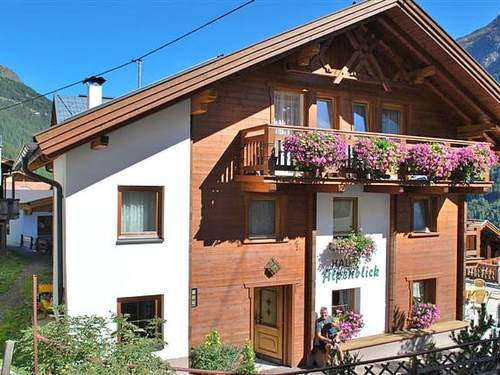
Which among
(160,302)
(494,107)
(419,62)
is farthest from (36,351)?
(494,107)

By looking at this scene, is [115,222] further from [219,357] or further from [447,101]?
[447,101]

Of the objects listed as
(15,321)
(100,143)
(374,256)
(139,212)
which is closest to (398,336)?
(374,256)

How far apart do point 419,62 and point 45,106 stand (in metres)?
84.0

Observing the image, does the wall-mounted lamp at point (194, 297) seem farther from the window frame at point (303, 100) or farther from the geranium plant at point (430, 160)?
the geranium plant at point (430, 160)

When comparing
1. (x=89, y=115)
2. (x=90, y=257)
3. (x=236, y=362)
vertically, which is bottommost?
(x=236, y=362)

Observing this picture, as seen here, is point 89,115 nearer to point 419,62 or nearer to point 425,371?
point 425,371

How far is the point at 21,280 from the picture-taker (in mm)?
16500

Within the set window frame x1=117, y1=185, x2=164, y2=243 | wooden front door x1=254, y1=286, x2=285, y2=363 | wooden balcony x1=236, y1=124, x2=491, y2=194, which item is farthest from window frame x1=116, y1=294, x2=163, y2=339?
wooden front door x1=254, y1=286, x2=285, y2=363

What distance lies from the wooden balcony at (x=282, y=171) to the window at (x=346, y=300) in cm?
260

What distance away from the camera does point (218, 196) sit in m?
10.7

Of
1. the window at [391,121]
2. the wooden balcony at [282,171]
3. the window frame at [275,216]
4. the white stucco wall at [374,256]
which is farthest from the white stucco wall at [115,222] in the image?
the window at [391,121]

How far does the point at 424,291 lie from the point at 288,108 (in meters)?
6.39

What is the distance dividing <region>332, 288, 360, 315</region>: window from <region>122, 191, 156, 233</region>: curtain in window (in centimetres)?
503

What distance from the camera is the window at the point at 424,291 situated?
1362cm
